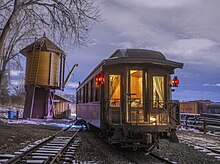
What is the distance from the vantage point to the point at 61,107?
43.1 m

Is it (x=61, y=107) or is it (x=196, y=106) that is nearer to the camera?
(x=196, y=106)

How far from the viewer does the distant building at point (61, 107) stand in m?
41.0

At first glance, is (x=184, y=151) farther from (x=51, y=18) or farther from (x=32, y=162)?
(x=51, y=18)

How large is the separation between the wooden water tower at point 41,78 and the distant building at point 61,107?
6.12m

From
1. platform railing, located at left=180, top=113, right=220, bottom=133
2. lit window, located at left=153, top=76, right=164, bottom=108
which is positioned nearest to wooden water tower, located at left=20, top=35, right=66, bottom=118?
platform railing, located at left=180, top=113, right=220, bottom=133

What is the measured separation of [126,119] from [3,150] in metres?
4.12

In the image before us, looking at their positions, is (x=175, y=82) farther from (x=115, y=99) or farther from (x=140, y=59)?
(x=115, y=99)

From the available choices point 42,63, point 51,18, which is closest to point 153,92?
point 51,18

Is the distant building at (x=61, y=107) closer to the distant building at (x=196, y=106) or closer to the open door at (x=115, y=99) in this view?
the distant building at (x=196, y=106)

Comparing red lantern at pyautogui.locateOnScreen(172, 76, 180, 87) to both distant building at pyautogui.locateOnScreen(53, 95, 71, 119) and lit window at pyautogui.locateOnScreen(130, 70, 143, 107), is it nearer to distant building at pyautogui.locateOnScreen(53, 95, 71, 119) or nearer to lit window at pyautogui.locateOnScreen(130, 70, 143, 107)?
lit window at pyautogui.locateOnScreen(130, 70, 143, 107)

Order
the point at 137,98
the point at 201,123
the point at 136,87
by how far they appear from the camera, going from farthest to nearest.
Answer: the point at 201,123, the point at 136,87, the point at 137,98

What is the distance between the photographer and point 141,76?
35.1 feet

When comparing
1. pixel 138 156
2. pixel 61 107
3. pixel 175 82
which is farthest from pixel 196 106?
pixel 138 156

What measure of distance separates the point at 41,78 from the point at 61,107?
1125 cm
